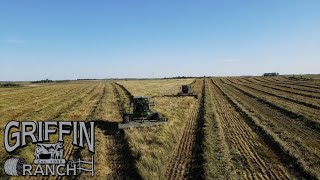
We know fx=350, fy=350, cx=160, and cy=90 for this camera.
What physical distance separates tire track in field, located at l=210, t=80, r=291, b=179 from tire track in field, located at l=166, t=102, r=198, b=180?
7.32ft

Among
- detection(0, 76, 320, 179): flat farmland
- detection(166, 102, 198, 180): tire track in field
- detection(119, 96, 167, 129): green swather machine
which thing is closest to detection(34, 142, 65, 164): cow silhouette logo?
detection(0, 76, 320, 179): flat farmland

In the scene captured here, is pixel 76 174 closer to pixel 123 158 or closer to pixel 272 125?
pixel 123 158

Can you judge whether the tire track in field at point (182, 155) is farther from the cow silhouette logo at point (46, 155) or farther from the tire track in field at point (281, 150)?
the cow silhouette logo at point (46, 155)

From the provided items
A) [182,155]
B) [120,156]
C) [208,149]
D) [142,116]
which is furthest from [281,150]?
[142,116]

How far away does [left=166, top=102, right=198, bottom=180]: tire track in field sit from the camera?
14883 millimetres

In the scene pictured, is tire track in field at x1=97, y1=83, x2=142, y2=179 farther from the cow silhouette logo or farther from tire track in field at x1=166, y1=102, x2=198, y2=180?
the cow silhouette logo

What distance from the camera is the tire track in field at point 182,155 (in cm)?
1488

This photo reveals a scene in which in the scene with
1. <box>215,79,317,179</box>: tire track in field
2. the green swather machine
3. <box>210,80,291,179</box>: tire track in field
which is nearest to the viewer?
<box>215,79,317,179</box>: tire track in field

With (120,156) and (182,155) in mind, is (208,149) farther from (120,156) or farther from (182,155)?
(120,156)

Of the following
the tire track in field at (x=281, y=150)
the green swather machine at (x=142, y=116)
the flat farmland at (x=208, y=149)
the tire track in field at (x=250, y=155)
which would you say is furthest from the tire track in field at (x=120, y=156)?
the tire track in field at (x=281, y=150)

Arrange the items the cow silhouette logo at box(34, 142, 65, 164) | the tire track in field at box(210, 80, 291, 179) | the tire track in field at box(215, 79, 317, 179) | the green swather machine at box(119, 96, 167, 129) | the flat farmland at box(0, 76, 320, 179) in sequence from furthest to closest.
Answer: the green swather machine at box(119, 96, 167, 129), the cow silhouette logo at box(34, 142, 65, 164), the flat farmland at box(0, 76, 320, 179), the tire track in field at box(210, 80, 291, 179), the tire track in field at box(215, 79, 317, 179)

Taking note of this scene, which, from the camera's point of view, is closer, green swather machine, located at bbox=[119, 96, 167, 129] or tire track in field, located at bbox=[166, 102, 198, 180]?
tire track in field, located at bbox=[166, 102, 198, 180]

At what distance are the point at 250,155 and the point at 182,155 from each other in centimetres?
339

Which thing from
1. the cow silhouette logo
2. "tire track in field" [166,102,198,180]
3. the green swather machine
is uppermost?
the green swather machine
